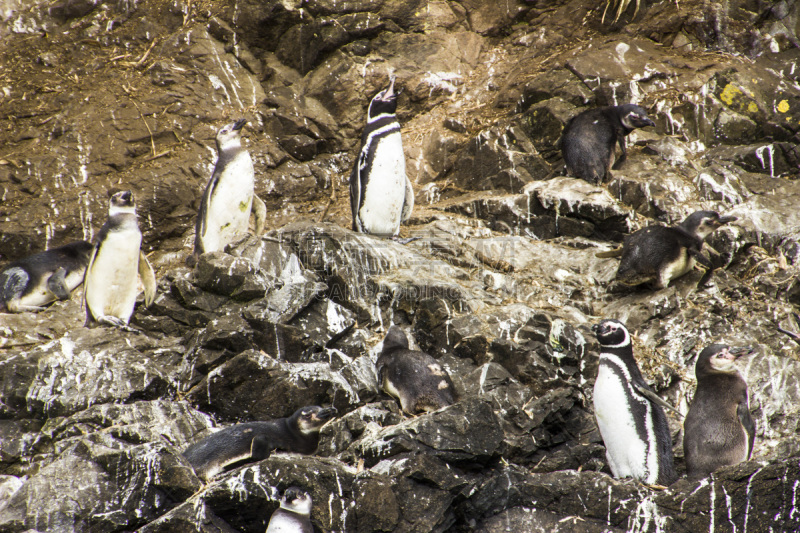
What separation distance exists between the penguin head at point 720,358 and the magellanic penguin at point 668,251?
6.25ft

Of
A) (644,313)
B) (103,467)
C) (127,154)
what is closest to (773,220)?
(644,313)

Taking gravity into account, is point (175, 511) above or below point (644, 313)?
above

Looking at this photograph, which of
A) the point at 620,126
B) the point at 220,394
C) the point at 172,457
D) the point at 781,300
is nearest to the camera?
the point at 172,457

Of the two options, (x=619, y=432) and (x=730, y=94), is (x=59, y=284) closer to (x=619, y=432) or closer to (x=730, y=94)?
→ (x=619, y=432)

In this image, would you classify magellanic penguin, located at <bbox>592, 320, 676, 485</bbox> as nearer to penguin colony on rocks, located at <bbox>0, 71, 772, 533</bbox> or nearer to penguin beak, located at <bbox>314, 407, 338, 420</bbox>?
penguin colony on rocks, located at <bbox>0, 71, 772, 533</bbox>

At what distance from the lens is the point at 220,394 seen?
5.25 metres

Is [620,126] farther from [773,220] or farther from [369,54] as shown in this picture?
[369,54]

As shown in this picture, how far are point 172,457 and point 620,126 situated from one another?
655 centimetres

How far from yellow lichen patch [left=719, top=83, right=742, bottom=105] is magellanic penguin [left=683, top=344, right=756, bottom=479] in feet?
17.3

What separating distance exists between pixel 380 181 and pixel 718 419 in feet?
14.6

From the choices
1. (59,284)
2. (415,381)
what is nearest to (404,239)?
(415,381)

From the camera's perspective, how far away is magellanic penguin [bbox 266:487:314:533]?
3525 millimetres

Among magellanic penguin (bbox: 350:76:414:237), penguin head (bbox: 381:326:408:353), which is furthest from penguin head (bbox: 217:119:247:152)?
penguin head (bbox: 381:326:408:353)

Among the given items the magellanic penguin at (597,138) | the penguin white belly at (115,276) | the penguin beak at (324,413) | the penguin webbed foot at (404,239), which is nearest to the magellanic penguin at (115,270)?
the penguin white belly at (115,276)
